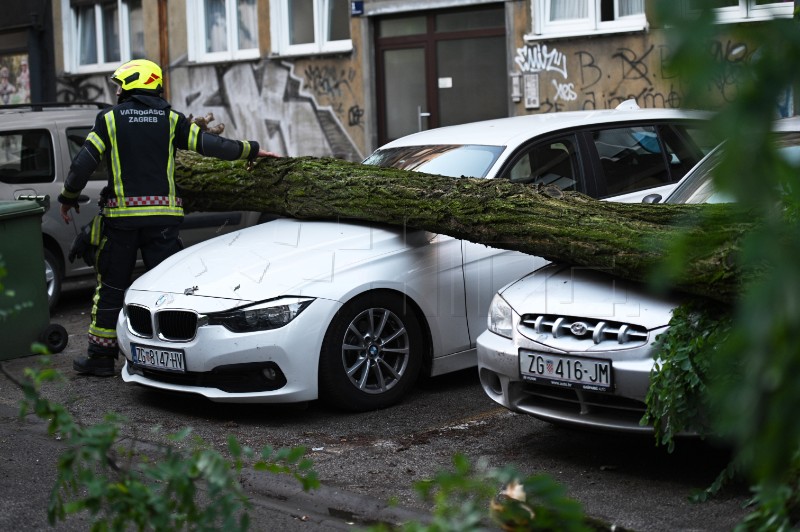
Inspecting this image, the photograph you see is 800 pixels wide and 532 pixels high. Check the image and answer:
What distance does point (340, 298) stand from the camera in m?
6.24

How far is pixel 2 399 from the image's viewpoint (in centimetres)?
725

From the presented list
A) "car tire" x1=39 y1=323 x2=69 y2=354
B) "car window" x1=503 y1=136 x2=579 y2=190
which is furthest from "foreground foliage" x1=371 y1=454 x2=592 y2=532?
"car tire" x1=39 y1=323 x2=69 y2=354

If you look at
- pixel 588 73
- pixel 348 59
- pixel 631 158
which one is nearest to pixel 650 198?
pixel 631 158

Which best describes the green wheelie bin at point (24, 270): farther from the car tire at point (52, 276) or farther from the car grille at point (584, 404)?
the car grille at point (584, 404)

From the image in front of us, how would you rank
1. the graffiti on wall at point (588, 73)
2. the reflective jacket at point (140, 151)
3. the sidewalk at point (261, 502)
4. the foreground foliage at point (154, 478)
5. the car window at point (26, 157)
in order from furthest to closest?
the graffiti on wall at point (588, 73) < the car window at point (26, 157) < the reflective jacket at point (140, 151) < the sidewalk at point (261, 502) < the foreground foliage at point (154, 478)

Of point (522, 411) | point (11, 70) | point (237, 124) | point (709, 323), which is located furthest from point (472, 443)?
point (11, 70)

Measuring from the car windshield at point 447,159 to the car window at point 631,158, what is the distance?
81 cm

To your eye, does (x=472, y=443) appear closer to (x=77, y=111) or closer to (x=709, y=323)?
(x=709, y=323)

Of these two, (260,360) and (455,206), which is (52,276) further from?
(455,206)

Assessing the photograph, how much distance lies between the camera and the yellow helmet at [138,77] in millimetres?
7547

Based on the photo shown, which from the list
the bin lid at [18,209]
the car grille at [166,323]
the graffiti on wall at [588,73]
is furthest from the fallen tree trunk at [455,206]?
the graffiti on wall at [588,73]

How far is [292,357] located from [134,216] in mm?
1949

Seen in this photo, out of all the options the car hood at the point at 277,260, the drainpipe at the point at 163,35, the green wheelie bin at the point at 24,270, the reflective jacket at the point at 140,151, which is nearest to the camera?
the car hood at the point at 277,260

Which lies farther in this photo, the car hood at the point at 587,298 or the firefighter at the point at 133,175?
the firefighter at the point at 133,175
